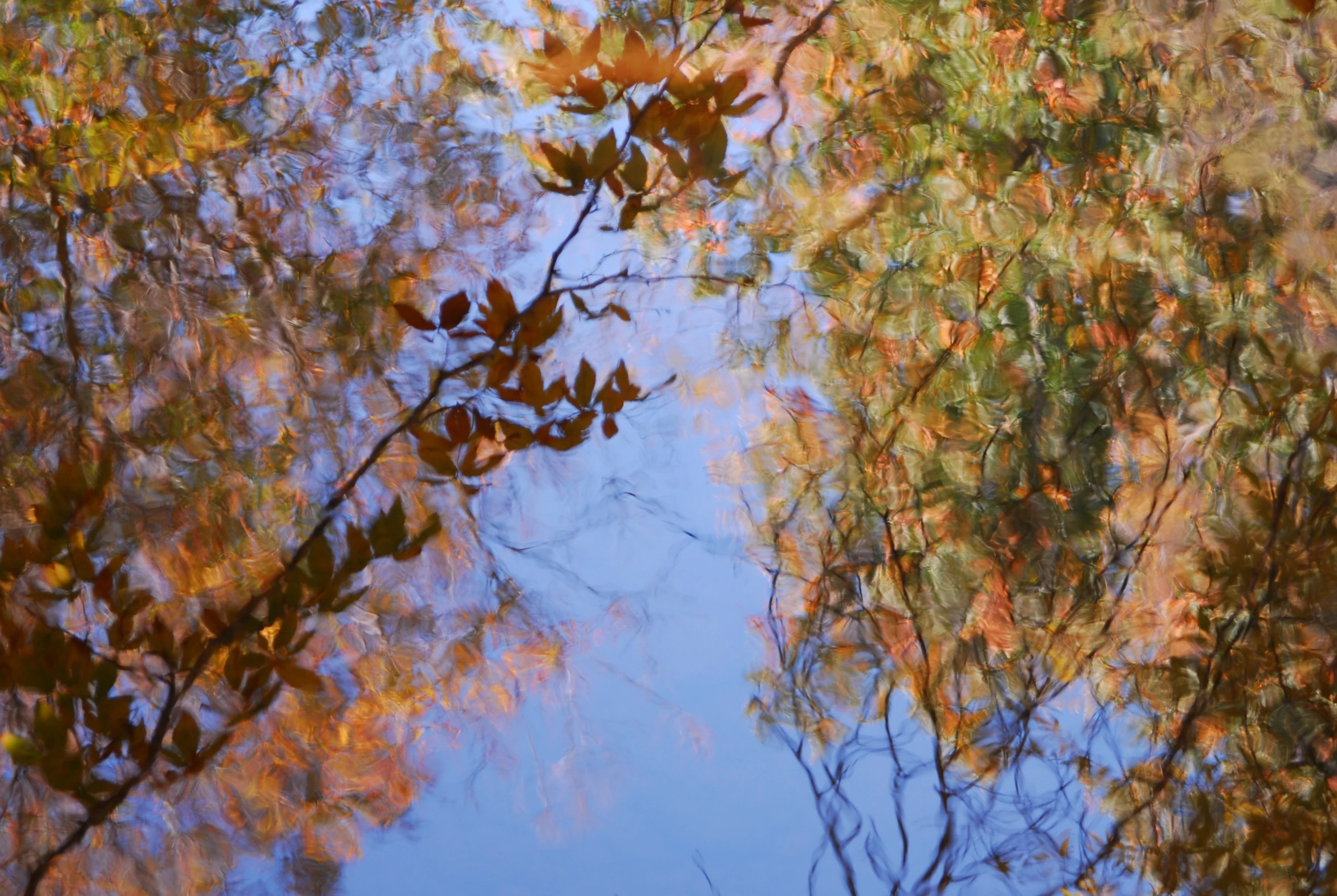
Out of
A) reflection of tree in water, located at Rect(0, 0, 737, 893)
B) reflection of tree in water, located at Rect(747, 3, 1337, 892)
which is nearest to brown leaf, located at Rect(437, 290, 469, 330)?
reflection of tree in water, located at Rect(0, 0, 737, 893)

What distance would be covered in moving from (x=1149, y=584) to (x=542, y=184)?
0.81m

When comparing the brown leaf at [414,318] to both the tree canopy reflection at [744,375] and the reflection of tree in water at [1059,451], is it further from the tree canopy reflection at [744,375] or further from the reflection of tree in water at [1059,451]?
the reflection of tree in water at [1059,451]

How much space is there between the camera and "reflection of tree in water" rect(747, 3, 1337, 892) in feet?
3.61

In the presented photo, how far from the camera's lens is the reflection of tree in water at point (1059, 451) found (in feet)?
3.61

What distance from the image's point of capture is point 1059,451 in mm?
1174

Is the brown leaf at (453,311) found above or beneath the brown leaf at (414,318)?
above

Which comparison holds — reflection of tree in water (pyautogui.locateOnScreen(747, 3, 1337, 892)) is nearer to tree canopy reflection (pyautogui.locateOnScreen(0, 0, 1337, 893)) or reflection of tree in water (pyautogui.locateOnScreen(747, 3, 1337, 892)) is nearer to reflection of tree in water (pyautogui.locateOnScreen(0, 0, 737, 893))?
tree canopy reflection (pyautogui.locateOnScreen(0, 0, 1337, 893))

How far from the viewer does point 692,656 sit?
1091 millimetres

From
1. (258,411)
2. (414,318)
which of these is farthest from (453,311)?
(258,411)

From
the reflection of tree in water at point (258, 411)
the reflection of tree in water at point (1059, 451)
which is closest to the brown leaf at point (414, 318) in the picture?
the reflection of tree in water at point (258, 411)

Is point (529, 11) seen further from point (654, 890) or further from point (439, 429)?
point (654, 890)

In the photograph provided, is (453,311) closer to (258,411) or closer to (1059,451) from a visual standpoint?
(258,411)

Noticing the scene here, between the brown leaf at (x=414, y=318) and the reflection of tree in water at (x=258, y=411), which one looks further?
the brown leaf at (x=414, y=318)

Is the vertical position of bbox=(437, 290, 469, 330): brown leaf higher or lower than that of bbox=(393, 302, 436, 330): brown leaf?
higher
